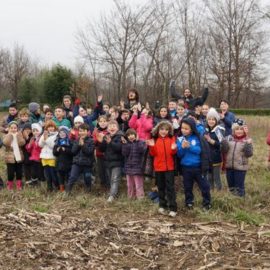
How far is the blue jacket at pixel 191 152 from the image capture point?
22.0 ft

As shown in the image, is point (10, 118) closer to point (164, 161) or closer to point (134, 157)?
point (134, 157)

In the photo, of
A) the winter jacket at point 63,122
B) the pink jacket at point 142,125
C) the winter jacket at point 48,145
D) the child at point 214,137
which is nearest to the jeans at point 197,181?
the child at point 214,137

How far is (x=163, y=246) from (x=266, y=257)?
1191mm

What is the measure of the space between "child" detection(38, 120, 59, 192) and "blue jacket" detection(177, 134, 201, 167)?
274 cm

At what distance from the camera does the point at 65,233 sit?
212 inches

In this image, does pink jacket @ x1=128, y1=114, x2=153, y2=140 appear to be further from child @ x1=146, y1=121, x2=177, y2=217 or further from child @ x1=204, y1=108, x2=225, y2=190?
child @ x1=204, y1=108, x2=225, y2=190

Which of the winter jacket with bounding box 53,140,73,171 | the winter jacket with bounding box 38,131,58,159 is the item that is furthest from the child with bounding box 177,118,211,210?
the winter jacket with bounding box 38,131,58,159

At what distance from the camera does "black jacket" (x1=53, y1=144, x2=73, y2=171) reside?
8.02 meters

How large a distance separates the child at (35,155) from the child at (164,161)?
2744mm

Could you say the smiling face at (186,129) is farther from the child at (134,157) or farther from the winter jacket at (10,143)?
the winter jacket at (10,143)

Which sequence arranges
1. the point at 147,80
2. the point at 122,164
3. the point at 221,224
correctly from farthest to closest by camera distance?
the point at 147,80
the point at 122,164
the point at 221,224

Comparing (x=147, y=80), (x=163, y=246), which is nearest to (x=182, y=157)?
(x=163, y=246)

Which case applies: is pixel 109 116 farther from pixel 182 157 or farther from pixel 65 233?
pixel 65 233

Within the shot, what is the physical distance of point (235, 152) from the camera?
24.3ft
